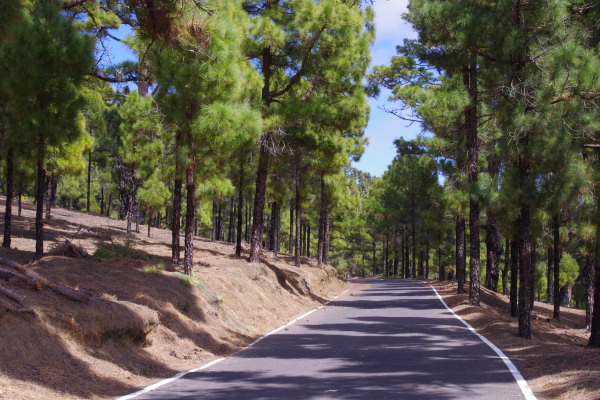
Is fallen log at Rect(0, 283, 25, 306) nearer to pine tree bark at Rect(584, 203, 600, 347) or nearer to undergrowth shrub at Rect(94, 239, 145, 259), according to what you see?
undergrowth shrub at Rect(94, 239, 145, 259)

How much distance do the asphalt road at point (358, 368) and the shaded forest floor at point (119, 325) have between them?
0.84 meters

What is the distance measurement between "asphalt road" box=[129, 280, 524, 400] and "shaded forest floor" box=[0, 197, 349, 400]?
2.77 ft

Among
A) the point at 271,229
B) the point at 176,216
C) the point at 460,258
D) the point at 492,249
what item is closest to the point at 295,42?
the point at 176,216

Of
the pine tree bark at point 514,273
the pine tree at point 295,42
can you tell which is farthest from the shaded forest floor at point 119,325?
the pine tree bark at point 514,273

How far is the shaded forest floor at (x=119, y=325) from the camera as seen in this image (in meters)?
6.78

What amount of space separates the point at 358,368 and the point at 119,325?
4.02 meters

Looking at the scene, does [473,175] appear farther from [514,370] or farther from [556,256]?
[514,370]

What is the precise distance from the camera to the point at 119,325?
8.79 m

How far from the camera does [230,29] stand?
12.7m

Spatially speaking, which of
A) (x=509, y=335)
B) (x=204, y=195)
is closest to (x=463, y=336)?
(x=509, y=335)

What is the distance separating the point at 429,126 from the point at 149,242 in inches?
584

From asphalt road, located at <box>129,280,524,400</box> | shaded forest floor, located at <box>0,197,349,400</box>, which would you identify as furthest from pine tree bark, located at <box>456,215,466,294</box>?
asphalt road, located at <box>129,280,524,400</box>

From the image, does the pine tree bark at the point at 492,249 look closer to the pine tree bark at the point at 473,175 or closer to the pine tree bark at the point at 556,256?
the pine tree bark at the point at 556,256

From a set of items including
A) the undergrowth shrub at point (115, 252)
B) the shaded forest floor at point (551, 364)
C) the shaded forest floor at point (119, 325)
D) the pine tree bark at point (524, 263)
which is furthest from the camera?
the undergrowth shrub at point (115, 252)
